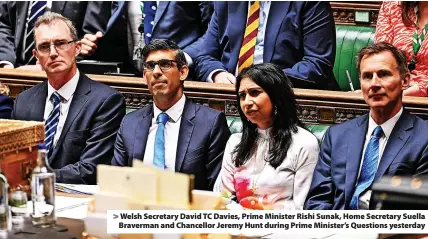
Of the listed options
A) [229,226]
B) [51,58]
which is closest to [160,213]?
[229,226]

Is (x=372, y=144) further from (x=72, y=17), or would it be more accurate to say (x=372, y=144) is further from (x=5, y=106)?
(x=72, y=17)

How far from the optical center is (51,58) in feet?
12.8

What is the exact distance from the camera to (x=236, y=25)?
452 cm

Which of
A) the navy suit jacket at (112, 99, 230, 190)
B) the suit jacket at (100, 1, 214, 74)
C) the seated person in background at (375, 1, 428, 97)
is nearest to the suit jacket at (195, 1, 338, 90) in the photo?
the seated person in background at (375, 1, 428, 97)

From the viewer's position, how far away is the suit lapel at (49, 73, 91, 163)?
3889 millimetres

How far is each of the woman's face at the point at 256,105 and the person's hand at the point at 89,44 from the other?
68.9 inches

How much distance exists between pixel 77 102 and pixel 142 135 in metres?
0.39

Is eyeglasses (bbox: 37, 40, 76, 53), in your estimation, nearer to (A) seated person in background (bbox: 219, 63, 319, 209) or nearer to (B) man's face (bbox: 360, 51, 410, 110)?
(A) seated person in background (bbox: 219, 63, 319, 209)

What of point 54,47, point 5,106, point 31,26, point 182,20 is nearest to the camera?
point 54,47

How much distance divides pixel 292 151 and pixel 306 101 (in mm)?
541

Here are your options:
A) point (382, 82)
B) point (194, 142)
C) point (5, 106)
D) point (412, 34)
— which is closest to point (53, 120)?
point (5, 106)

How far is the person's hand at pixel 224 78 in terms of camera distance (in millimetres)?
4383

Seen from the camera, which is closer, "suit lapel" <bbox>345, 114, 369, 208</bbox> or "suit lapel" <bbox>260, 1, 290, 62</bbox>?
"suit lapel" <bbox>345, 114, 369, 208</bbox>

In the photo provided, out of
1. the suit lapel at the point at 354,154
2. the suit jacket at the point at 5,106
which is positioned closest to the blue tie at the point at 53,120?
the suit jacket at the point at 5,106
